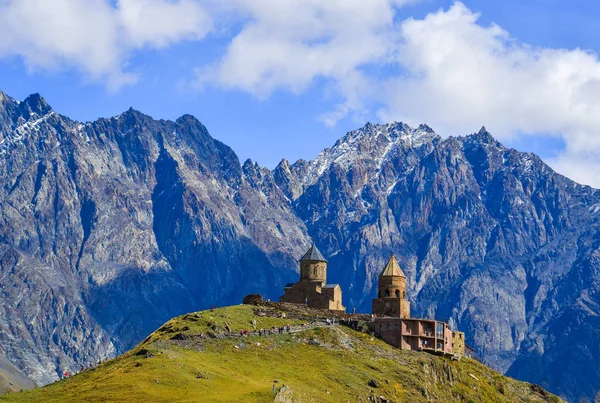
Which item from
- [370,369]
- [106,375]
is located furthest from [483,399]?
[106,375]

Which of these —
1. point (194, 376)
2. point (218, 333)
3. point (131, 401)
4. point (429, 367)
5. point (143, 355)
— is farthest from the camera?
point (429, 367)

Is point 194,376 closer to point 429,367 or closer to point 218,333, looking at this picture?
point 218,333

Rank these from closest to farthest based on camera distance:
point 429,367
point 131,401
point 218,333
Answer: point 131,401, point 218,333, point 429,367

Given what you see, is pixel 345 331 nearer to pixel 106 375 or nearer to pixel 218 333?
pixel 218 333

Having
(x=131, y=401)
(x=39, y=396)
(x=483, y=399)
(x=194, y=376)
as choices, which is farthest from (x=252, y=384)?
(x=483, y=399)

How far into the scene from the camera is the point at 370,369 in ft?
604

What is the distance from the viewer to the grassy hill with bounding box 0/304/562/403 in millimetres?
149625

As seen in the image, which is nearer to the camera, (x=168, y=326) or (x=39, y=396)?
(x=39, y=396)

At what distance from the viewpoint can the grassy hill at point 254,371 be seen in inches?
5891

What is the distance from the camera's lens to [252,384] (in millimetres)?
155500

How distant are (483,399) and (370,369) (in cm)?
2692

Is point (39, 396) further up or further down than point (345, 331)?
further down

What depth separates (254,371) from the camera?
167m

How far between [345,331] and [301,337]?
1198cm
